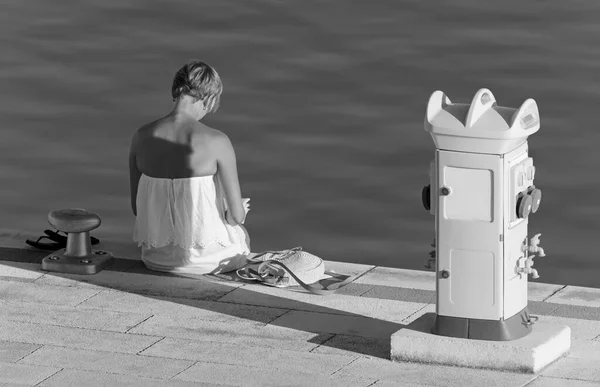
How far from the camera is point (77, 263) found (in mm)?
8828

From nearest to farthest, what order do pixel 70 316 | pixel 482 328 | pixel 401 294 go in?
pixel 482 328, pixel 70 316, pixel 401 294

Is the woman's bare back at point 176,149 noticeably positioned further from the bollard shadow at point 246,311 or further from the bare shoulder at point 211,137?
the bollard shadow at point 246,311

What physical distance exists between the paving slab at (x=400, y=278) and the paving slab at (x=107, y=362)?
66.6 inches

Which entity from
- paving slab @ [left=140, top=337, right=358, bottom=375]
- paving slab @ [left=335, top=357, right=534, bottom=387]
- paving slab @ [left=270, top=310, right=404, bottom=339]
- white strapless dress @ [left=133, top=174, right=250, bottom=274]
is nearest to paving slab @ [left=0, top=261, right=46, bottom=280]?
white strapless dress @ [left=133, top=174, right=250, bottom=274]

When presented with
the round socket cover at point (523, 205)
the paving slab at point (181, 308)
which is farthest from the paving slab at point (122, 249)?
the round socket cover at point (523, 205)

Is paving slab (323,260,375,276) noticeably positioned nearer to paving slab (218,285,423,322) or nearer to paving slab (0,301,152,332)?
paving slab (218,285,423,322)

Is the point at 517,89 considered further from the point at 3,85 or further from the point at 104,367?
the point at 104,367

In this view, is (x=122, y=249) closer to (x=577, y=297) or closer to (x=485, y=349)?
(x=577, y=297)

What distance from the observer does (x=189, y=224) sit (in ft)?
28.5

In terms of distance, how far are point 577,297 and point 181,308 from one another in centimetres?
221

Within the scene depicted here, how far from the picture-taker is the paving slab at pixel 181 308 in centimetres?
805

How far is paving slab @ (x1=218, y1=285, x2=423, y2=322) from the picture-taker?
320 inches

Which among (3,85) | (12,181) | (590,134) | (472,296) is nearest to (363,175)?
(590,134)

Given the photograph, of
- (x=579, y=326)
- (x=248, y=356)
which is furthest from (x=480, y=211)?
(x=248, y=356)
